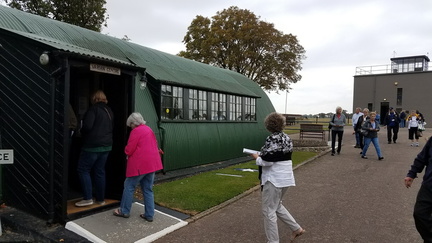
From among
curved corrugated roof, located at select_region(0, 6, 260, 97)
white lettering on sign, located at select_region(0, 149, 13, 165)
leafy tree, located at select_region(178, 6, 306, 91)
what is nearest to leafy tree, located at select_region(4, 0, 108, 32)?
leafy tree, located at select_region(178, 6, 306, 91)

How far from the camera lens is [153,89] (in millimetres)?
8992

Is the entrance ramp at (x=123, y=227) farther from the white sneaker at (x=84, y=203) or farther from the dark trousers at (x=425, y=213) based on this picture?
the dark trousers at (x=425, y=213)

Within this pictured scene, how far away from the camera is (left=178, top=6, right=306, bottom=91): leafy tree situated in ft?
98.7

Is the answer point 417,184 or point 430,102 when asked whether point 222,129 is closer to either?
point 417,184

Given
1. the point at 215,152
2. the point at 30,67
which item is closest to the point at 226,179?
the point at 215,152

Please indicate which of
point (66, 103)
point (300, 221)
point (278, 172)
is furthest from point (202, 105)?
point (278, 172)

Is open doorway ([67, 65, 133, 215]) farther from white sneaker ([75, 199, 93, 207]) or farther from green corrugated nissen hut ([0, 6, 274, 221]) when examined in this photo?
white sneaker ([75, 199, 93, 207])

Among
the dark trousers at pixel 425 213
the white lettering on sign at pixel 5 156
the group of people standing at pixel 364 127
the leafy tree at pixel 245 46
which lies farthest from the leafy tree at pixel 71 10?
the dark trousers at pixel 425 213

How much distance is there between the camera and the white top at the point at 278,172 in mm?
4082

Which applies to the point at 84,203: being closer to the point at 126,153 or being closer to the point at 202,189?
the point at 126,153

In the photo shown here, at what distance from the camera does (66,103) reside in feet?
15.5

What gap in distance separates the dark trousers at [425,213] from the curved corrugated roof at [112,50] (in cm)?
462

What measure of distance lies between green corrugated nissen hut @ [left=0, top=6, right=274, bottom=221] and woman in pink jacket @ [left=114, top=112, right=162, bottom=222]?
88 cm

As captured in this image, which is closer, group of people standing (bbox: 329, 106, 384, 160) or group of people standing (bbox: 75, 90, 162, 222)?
group of people standing (bbox: 75, 90, 162, 222)
